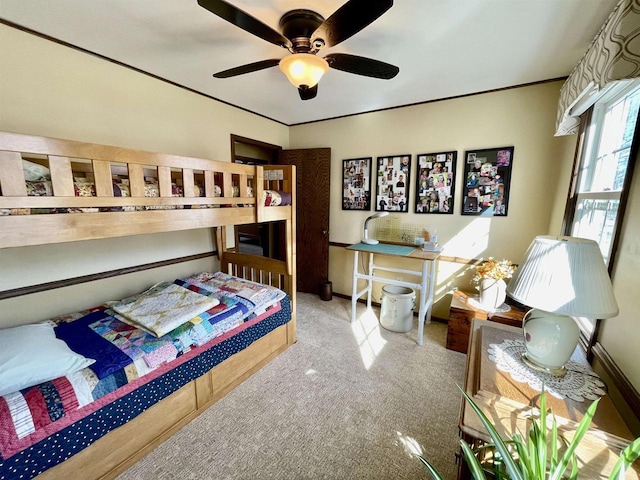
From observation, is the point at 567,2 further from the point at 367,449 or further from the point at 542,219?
the point at 367,449

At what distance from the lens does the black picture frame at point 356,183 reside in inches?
129

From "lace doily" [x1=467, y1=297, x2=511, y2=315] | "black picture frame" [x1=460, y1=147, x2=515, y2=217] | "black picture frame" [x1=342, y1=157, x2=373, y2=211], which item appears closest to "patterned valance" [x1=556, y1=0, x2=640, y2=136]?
"black picture frame" [x1=460, y1=147, x2=515, y2=217]

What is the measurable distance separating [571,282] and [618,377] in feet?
1.75

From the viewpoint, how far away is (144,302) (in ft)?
6.37

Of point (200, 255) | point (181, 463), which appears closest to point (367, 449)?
point (181, 463)

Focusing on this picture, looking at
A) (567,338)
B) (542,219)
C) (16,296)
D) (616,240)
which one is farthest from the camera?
(542,219)

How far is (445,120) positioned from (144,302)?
327 centimetres

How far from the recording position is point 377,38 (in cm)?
168

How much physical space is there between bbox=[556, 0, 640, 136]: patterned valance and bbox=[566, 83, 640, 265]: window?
132mm

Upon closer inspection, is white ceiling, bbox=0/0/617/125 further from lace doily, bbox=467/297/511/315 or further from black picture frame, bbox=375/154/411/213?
lace doily, bbox=467/297/511/315

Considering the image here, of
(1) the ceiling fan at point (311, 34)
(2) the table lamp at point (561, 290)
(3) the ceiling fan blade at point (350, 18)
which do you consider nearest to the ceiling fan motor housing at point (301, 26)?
(1) the ceiling fan at point (311, 34)

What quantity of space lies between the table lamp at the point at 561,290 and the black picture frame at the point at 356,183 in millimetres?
2382

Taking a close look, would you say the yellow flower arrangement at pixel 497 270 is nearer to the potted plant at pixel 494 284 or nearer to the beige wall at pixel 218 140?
the potted plant at pixel 494 284

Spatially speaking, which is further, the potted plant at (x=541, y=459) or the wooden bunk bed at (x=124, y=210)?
the wooden bunk bed at (x=124, y=210)
